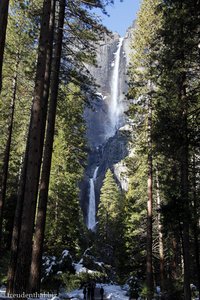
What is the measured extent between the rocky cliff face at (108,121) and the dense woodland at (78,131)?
4479 cm

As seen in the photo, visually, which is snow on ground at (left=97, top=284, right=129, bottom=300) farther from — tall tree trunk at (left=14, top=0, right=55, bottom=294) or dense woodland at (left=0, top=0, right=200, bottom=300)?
tall tree trunk at (left=14, top=0, right=55, bottom=294)

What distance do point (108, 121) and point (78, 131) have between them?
84.4 metres

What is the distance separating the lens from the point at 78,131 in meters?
25.4

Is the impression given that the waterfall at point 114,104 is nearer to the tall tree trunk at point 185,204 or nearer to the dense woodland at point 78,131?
the dense woodland at point 78,131

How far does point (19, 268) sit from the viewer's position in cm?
845

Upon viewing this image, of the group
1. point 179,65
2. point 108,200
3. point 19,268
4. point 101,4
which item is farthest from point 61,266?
point 108,200

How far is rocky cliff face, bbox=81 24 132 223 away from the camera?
78688mm

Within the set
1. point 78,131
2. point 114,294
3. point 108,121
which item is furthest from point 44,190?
point 108,121

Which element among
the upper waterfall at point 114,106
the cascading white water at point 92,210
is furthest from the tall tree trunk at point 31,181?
the upper waterfall at point 114,106

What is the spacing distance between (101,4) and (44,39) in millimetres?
3725

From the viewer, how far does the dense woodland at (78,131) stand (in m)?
10.1

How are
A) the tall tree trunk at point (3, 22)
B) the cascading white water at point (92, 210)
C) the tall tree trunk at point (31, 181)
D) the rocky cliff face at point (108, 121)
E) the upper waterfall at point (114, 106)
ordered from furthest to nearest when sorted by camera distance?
the upper waterfall at point (114, 106) < the rocky cliff face at point (108, 121) < the cascading white water at point (92, 210) < the tall tree trunk at point (31, 181) < the tall tree trunk at point (3, 22)

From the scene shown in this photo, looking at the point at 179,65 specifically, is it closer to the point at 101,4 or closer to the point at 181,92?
the point at 181,92

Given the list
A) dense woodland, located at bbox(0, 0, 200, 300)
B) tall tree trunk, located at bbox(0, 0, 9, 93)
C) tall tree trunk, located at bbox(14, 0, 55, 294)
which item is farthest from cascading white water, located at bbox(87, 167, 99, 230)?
tall tree trunk, located at bbox(0, 0, 9, 93)
